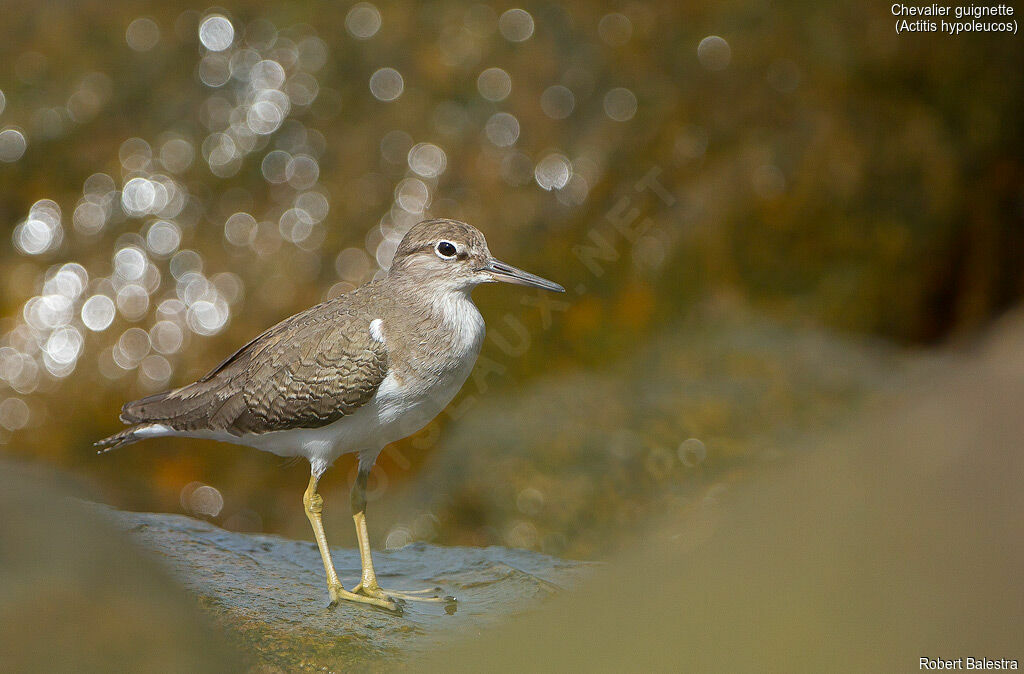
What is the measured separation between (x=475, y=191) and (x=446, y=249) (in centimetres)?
441

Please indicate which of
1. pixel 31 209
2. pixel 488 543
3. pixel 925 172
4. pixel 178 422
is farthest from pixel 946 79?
pixel 31 209

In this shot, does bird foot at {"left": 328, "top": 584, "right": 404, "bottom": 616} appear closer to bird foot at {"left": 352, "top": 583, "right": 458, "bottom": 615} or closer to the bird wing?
bird foot at {"left": 352, "top": 583, "right": 458, "bottom": 615}

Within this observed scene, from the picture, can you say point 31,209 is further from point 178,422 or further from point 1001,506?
point 1001,506

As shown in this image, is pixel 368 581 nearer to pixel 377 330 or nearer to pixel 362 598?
pixel 362 598

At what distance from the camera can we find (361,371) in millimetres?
4770

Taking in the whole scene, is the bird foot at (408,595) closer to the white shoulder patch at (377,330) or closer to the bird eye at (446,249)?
the white shoulder patch at (377,330)

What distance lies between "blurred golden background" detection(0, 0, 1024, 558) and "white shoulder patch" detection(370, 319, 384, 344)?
416 cm

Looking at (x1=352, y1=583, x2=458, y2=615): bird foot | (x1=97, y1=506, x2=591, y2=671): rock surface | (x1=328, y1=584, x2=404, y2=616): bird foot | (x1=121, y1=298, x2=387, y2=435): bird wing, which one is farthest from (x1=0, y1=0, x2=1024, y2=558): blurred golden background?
(x1=121, y1=298, x2=387, y2=435): bird wing

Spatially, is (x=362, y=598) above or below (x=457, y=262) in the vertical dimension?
below

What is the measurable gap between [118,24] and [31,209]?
233 cm

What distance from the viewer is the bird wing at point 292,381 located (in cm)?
479

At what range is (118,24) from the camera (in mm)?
9727

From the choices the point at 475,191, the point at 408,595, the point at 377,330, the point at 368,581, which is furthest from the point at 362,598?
the point at 475,191

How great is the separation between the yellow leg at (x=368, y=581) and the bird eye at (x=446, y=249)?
5.09 feet
